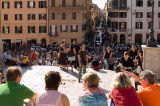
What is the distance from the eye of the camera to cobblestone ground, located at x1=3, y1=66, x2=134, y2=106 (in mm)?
12137

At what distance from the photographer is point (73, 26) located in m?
55.8

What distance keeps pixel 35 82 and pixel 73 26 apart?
138 ft

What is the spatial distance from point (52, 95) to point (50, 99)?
74mm

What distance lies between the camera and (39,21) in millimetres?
55375

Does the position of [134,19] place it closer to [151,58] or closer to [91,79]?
[151,58]

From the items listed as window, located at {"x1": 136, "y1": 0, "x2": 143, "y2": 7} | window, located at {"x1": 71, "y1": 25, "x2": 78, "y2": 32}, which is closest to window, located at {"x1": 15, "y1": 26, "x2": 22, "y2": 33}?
window, located at {"x1": 71, "y1": 25, "x2": 78, "y2": 32}

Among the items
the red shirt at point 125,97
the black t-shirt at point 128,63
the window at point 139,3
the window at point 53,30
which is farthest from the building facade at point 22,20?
the red shirt at point 125,97

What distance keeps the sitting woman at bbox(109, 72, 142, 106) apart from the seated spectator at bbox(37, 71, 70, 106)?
1.05 meters

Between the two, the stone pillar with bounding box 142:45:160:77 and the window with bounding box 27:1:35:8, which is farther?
the window with bounding box 27:1:35:8

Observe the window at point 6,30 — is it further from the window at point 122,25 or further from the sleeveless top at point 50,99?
the sleeveless top at point 50,99

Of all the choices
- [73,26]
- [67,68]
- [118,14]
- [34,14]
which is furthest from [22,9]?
[67,68]

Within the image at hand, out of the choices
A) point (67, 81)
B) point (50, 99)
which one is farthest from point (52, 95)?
point (67, 81)

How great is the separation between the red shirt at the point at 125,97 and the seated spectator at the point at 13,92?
1.48 meters

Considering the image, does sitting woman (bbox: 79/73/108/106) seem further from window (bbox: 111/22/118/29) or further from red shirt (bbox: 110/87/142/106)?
window (bbox: 111/22/118/29)
